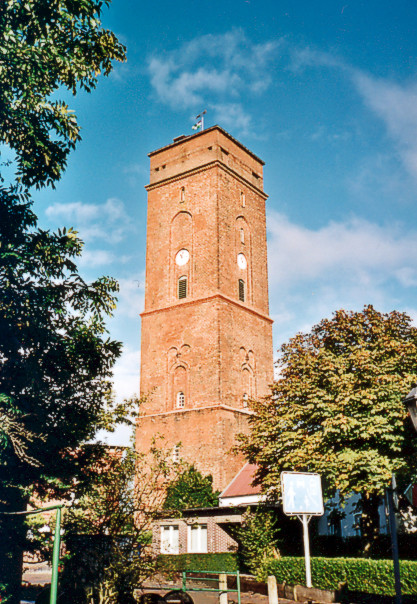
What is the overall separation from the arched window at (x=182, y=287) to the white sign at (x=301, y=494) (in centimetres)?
3206

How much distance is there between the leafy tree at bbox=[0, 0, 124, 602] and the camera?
14516 mm

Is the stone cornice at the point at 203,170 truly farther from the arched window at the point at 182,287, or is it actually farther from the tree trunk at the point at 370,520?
the tree trunk at the point at 370,520

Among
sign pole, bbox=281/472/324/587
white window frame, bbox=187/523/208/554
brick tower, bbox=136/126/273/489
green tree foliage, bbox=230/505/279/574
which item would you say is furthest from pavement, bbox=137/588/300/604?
sign pole, bbox=281/472/324/587

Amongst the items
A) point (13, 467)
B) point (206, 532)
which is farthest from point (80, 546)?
point (206, 532)

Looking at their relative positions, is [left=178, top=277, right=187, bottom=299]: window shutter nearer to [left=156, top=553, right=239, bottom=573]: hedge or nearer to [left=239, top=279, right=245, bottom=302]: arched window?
[left=239, top=279, right=245, bottom=302]: arched window

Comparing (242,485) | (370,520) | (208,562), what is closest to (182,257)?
(242,485)

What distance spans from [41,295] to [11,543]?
7599mm

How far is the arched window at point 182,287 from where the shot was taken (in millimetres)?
41094

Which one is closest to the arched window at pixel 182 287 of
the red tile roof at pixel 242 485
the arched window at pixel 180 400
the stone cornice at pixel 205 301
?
the stone cornice at pixel 205 301

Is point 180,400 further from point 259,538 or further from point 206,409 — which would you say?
point 259,538

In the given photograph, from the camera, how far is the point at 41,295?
16.1 metres

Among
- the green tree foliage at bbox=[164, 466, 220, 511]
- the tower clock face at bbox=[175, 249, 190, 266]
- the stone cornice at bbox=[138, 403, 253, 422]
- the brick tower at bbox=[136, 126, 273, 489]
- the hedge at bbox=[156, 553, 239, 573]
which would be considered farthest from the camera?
the tower clock face at bbox=[175, 249, 190, 266]

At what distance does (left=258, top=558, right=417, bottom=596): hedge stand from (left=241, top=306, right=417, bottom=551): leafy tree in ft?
7.67

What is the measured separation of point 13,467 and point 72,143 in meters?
9.85
